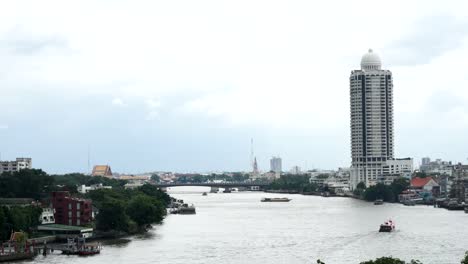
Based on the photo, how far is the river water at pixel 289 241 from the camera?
25.3 m

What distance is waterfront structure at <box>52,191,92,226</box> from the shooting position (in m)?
34.5

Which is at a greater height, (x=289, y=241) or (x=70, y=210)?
(x=70, y=210)

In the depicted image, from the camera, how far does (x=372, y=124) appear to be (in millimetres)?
80375

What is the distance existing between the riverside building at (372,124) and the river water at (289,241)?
37.2 meters

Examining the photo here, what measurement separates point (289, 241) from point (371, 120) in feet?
170

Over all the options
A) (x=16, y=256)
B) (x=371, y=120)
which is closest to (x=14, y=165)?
(x=371, y=120)

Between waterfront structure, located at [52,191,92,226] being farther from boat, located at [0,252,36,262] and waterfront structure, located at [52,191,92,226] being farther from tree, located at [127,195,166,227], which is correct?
boat, located at [0,252,36,262]

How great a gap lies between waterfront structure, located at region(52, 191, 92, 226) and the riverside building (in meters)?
48.5

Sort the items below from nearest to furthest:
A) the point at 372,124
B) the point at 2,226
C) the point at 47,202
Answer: the point at 2,226, the point at 47,202, the point at 372,124

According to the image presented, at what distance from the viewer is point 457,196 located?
60.9 m

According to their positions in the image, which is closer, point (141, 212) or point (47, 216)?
point (47, 216)

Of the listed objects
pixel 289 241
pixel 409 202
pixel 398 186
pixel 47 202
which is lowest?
pixel 289 241

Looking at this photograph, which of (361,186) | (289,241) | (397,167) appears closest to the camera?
(289,241)

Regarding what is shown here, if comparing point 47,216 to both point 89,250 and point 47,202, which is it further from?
point 89,250
